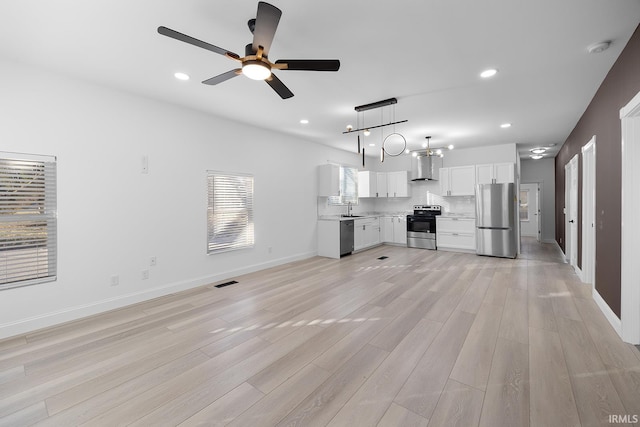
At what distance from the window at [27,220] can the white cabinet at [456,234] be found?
7345 millimetres

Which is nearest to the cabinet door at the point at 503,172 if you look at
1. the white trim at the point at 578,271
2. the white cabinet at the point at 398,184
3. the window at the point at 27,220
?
the white cabinet at the point at 398,184

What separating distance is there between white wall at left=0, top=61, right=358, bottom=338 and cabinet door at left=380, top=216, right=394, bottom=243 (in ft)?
14.0

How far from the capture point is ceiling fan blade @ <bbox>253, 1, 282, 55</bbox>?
1.63m

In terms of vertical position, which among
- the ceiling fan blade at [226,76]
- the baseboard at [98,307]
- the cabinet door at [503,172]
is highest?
the ceiling fan blade at [226,76]

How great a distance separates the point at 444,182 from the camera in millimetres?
7289

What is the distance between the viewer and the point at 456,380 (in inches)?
75.7

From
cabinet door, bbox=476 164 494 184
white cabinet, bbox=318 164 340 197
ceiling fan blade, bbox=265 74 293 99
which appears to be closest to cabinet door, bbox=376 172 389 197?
white cabinet, bbox=318 164 340 197

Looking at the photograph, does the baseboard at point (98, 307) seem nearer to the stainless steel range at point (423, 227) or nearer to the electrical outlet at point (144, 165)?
the electrical outlet at point (144, 165)

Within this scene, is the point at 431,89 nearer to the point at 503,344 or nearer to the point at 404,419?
the point at 503,344

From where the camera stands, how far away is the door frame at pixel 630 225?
2.36 meters

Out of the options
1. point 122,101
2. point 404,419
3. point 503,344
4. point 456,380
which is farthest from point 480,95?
point 122,101

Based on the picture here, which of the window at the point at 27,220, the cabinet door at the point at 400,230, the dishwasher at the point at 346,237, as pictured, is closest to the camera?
the window at the point at 27,220

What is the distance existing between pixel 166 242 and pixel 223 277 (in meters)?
1.09

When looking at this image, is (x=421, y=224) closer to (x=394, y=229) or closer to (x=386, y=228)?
(x=394, y=229)
